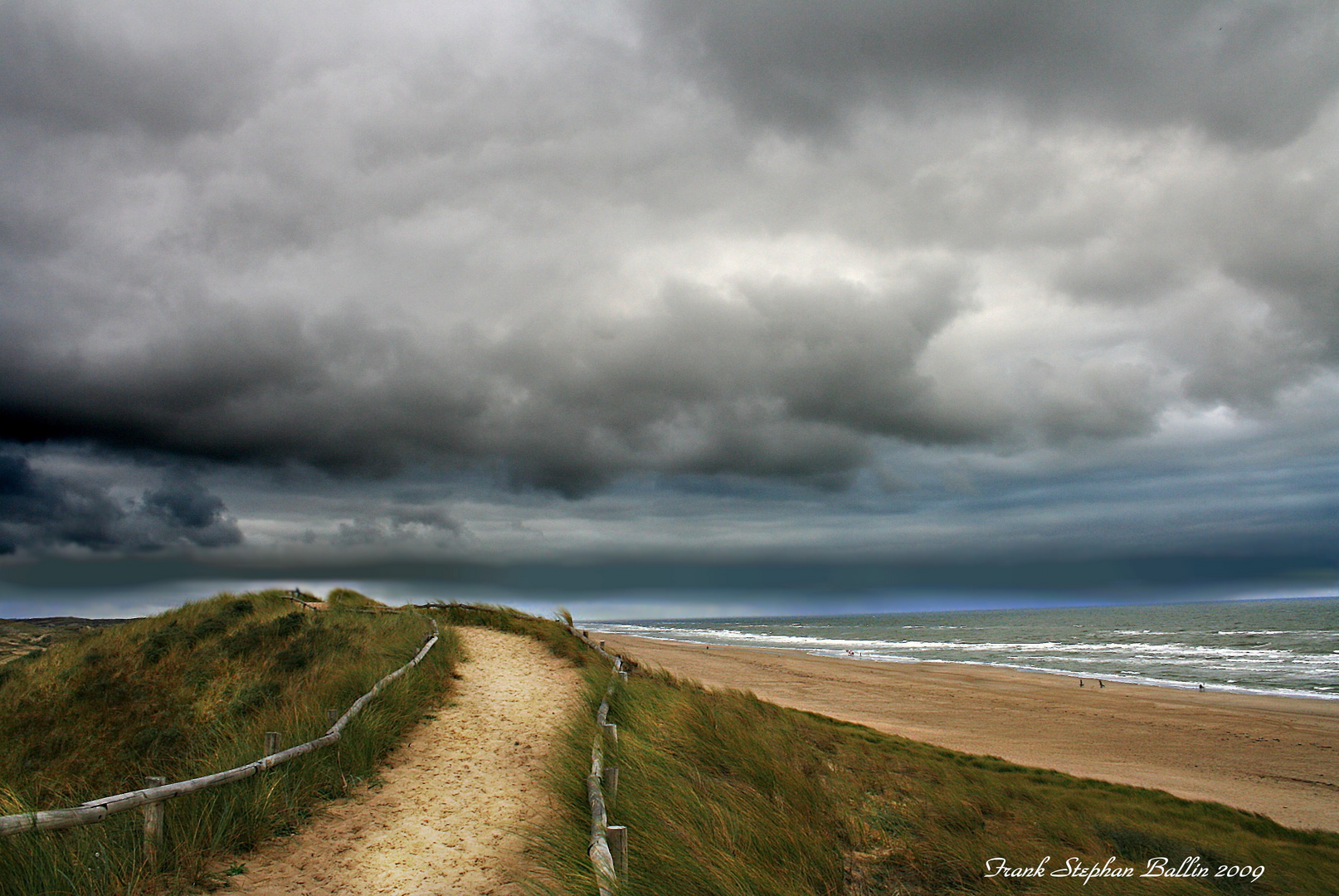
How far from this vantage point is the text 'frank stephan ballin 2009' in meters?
6.73

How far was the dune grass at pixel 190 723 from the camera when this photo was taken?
5.16 metres

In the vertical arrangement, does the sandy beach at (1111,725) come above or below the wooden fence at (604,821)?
below

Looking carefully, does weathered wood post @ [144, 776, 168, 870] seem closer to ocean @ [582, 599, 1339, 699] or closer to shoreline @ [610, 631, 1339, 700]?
shoreline @ [610, 631, 1339, 700]

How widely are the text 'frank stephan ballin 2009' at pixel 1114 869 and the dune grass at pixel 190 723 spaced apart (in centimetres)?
693

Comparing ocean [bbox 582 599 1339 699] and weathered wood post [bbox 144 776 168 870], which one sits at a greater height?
weathered wood post [bbox 144 776 168 870]

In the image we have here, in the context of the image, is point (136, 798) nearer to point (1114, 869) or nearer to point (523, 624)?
point (1114, 869)

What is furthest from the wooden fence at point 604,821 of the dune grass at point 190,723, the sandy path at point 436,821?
the dune grass at point 190,723

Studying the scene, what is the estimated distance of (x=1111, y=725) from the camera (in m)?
22.0

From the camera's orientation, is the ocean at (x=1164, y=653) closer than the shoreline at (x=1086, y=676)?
No

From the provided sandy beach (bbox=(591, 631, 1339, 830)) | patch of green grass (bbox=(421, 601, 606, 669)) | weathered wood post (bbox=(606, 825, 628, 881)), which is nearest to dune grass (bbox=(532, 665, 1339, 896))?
weathered wood post (bbox=(606, 825, 628, 881))

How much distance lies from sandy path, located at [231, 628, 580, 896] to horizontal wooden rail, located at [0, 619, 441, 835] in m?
0.74

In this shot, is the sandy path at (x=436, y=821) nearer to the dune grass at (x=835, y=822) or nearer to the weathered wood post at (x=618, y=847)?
the dune grass at (x=835, y=822)

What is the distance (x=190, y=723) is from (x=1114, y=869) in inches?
564

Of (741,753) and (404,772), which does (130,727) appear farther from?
(741,753)
